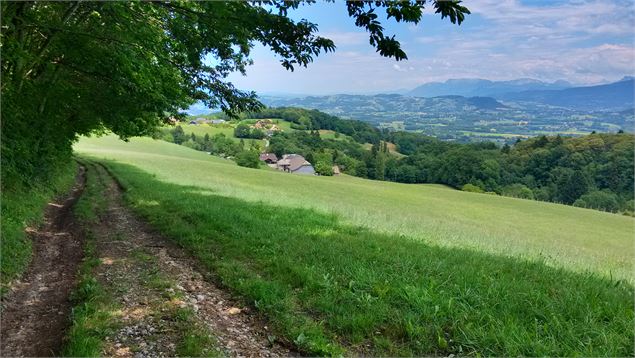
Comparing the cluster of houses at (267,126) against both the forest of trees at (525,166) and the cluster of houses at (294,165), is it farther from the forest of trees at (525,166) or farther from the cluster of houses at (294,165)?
the cluster of houses at (294,165)

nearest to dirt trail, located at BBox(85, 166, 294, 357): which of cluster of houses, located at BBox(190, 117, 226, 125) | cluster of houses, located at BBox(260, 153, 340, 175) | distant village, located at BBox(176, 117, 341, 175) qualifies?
distant village, located at BBox(176, 117, 341, 175)

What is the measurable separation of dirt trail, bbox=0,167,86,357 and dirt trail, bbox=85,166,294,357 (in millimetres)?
585

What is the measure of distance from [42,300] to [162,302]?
185 cm

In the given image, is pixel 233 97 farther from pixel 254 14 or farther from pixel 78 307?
pixel 78 307

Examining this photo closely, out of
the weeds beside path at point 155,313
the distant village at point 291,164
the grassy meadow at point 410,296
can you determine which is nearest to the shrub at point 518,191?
the distant village at point 291,164

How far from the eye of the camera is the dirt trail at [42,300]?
454 centimetres

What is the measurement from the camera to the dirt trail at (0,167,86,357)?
4535mm

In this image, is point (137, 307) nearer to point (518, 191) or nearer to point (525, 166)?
point (518, 191)

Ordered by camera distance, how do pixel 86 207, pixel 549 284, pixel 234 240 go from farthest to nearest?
pixel 86 207, pixel 234 240, pixel 549 284

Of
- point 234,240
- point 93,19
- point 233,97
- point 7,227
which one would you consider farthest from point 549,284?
point 93,19

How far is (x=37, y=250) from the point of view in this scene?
843 centimetres

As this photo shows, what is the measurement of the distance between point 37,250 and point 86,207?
222 inches

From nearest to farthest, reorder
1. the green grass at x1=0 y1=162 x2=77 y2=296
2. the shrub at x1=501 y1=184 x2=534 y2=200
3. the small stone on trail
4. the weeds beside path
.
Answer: the weeds beside path → the small stone on trail → the green grass at x1=0 y1=162 x2=77 y2=296 → the shrub at x1=501 y1=184 x2=534 y2=200

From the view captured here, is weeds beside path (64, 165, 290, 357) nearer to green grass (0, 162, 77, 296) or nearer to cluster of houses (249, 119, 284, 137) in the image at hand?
green grass (0, 162, 77, 296)
